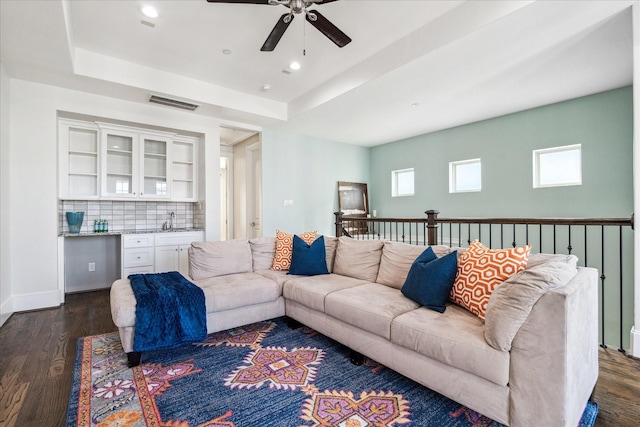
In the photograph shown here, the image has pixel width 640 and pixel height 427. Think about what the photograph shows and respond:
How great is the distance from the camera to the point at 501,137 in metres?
5.07

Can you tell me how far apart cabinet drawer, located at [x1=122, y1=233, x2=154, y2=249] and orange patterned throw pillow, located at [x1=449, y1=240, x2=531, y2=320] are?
4.03 m

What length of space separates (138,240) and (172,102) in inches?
77.4

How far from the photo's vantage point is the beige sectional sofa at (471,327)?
1401 mm

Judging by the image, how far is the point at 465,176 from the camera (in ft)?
18.6

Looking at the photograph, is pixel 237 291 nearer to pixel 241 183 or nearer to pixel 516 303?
pixel 516 303

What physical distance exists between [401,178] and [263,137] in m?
3.13

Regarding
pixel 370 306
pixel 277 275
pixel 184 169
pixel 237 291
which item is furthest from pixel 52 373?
pixel 184 169

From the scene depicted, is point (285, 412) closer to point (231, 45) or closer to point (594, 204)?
point (231, 45)

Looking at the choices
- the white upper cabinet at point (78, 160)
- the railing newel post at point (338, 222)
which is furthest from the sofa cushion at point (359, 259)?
the white upper cabinet at point (78, 160)

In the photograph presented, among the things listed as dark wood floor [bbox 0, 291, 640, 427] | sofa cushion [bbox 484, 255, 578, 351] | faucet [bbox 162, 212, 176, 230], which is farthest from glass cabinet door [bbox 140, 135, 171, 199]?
sofa cushion [bbox 484, 255, 578, 351]

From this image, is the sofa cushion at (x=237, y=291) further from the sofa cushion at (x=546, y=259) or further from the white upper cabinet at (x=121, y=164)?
the white upper cabinet at (x=121, y=164)

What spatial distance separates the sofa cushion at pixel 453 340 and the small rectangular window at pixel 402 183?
4788mm

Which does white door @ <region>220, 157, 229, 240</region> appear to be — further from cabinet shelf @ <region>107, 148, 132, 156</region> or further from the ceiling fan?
the ceiling fan

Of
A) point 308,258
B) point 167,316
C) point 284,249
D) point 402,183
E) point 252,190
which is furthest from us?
point 402,183
